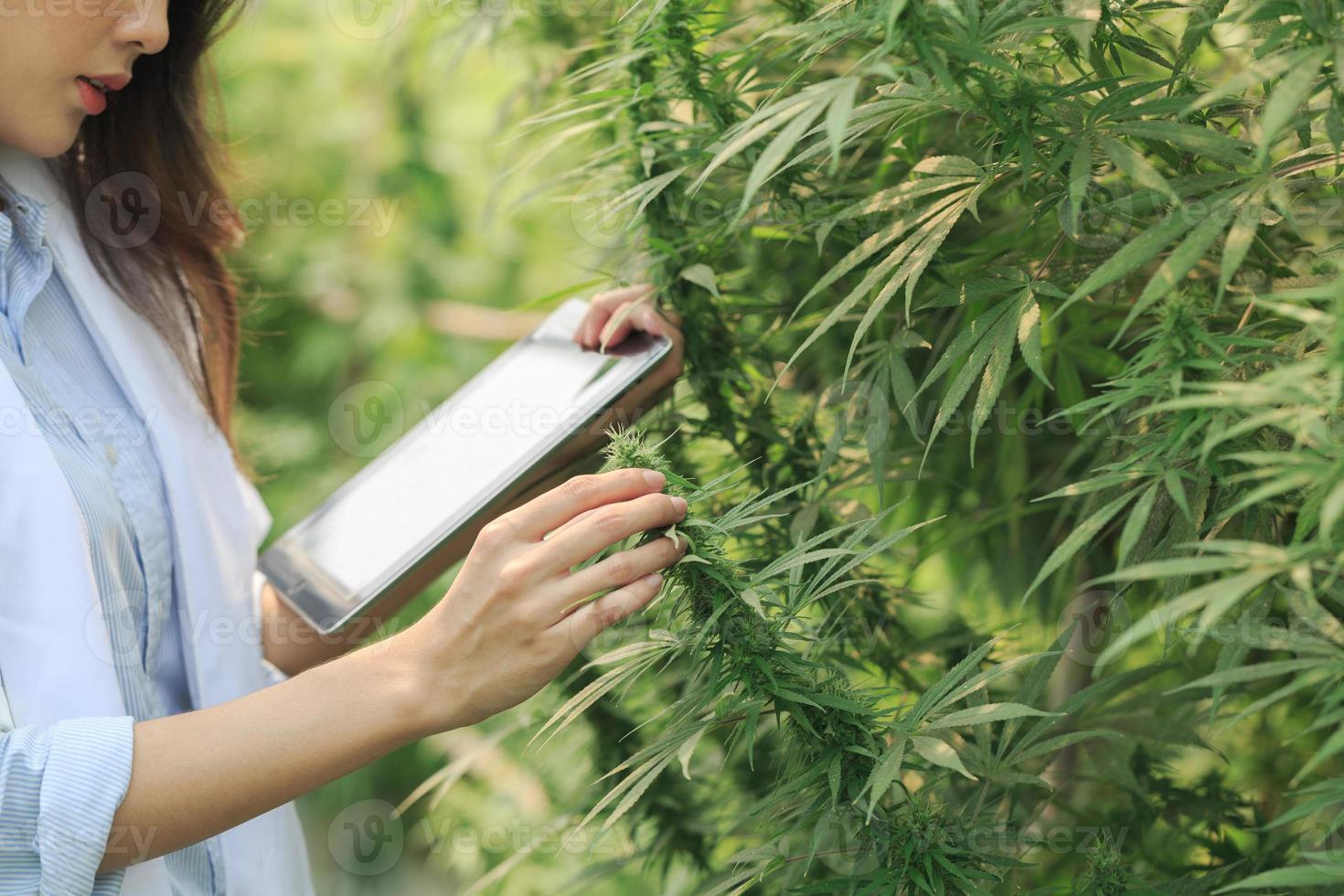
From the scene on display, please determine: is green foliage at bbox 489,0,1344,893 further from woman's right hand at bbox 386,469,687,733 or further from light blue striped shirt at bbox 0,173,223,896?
light blue striped shirt at bbox 0,173,223,896

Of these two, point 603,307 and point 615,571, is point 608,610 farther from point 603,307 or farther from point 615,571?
point 603,307

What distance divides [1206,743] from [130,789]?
68cm

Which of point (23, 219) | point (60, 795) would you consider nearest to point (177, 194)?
point (23, 219)

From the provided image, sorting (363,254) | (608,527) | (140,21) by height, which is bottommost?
(363,254)

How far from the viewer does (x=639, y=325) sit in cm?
84

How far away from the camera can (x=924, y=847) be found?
2.02 ft

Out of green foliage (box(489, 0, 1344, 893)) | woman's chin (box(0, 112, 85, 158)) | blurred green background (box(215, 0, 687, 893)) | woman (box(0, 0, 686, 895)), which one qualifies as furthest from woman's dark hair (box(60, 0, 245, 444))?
blurred green background (box(215, 0, 687, 893))

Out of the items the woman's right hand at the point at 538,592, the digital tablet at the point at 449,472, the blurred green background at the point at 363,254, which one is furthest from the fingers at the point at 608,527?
the blurred green background at the point at 363,254

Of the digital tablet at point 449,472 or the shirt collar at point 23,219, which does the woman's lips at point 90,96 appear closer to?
the shirt collar at point 23,219

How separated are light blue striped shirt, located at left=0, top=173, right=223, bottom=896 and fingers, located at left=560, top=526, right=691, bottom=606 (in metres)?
0.26

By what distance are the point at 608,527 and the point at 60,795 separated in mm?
320

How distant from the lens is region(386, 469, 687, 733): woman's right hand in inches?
22.6

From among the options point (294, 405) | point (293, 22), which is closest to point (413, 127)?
point (293, 22)

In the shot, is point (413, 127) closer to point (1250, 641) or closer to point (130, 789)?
point (130, 789)
